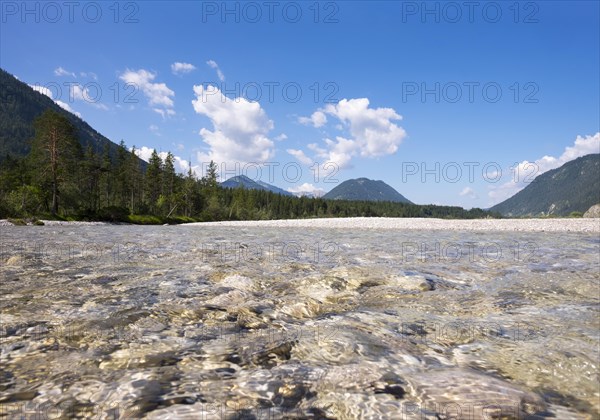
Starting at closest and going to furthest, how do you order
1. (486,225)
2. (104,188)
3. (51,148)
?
(486,225), (51,148), (104,188)

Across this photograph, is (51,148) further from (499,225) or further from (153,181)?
(499,225)

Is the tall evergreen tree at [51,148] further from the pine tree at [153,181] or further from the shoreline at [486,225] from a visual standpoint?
the pine tree at [153,181]

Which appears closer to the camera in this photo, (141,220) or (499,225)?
(499,225)

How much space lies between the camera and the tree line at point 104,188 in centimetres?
4769

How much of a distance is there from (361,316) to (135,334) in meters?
2.96

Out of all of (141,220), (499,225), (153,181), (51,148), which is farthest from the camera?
(153,181)

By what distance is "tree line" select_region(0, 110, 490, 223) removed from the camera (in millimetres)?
47688

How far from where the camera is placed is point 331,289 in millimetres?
6414

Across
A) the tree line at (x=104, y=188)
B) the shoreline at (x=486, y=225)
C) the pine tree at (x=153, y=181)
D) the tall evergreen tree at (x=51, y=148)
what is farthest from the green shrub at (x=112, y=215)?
the pine tree at (x=153, y=181)

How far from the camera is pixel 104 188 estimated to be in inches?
3563

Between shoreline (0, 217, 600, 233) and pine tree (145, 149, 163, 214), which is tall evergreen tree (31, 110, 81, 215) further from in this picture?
pine tree (145, 149, 163, 214)

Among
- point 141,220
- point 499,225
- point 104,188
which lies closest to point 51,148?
point 141,220

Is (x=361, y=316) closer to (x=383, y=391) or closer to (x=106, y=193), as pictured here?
(x=383, y=391)

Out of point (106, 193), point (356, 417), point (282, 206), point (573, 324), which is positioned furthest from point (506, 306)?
point (282, 206)
